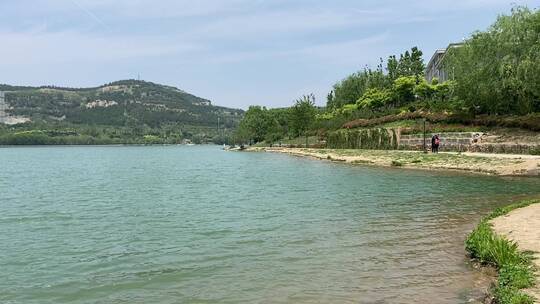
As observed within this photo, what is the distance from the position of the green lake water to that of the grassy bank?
1.68 feet

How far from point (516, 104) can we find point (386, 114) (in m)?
29.1

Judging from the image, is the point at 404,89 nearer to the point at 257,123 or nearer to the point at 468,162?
the point at 468,162

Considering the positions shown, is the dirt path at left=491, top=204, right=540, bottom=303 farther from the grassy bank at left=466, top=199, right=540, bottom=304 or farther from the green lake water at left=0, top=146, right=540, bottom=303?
the green lake water at left=0, top=146, right=540, bottom=303

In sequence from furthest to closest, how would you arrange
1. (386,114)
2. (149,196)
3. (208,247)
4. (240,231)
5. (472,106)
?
(386,114) < (472,106) < (149,196) < (240,231) < (208,247)

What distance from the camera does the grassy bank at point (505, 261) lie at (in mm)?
8125

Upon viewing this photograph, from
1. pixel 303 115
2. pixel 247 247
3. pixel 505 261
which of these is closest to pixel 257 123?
pixel 303 115

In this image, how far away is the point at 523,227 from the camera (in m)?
13.4

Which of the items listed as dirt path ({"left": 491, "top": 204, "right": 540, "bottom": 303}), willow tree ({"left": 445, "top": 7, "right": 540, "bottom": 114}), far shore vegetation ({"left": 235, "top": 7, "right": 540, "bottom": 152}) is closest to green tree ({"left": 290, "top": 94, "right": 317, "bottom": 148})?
far shore vegetation ({"left": 235, "top": 7, "right": 540, "bottom": 152})

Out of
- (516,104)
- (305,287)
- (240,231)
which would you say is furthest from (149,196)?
(516,104)

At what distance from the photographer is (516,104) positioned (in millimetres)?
52688

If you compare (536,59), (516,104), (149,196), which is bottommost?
(149,196)

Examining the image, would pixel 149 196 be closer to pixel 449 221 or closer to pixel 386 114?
pixel 449 221

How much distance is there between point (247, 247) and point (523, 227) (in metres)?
7.19

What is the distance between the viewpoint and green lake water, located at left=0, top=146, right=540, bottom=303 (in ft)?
32.4
